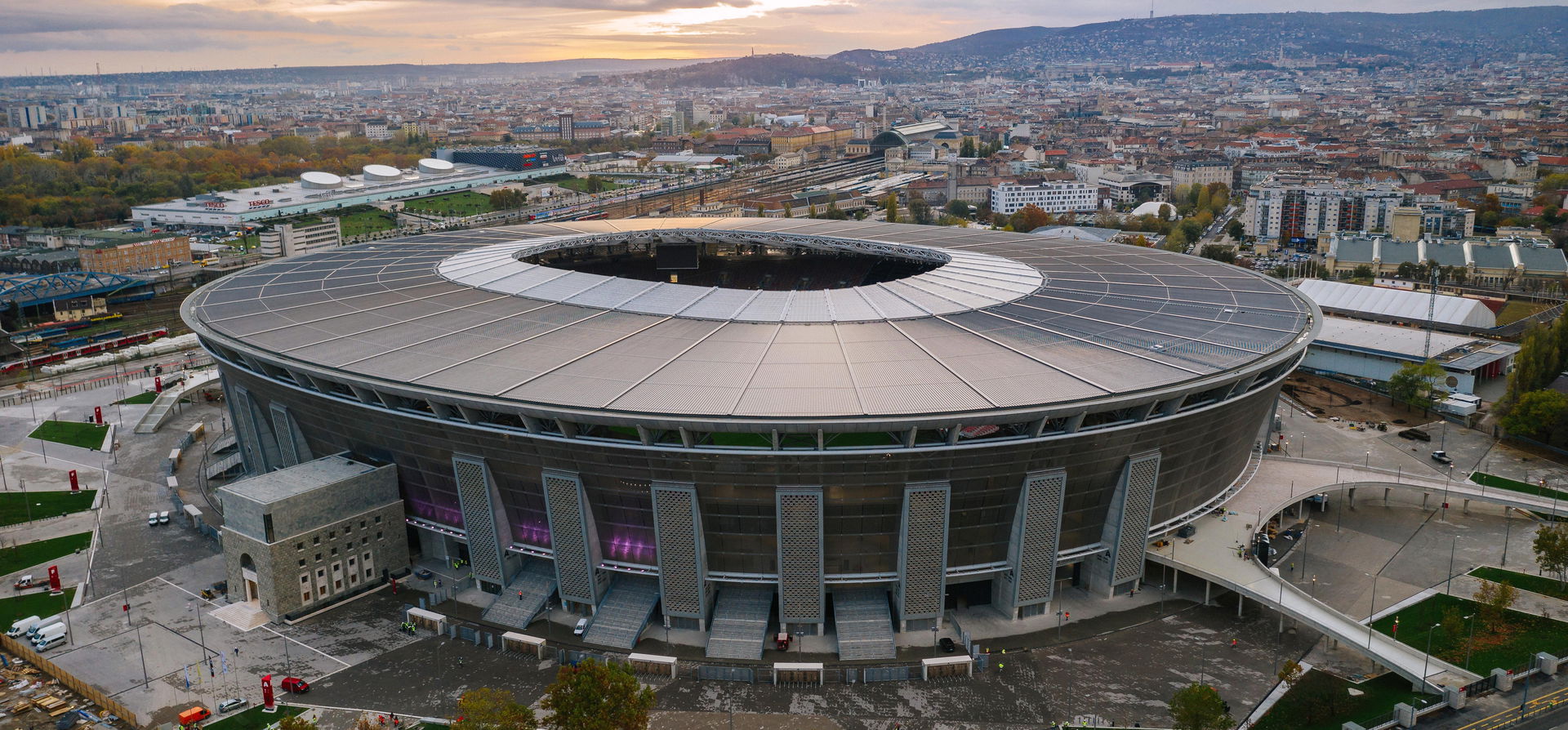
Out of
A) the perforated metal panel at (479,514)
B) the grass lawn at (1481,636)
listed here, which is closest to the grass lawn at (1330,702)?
the grass lawn at (1481,636)

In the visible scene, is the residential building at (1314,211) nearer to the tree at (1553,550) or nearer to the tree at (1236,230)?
the tree at (1236,230)

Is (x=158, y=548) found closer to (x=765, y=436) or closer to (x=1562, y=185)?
(x=765, y=436)

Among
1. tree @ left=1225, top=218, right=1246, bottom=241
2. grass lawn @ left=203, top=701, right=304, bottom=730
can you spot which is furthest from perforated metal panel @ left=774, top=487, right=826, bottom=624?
tree @ left=1225, top=218, right=1246, bottom=241

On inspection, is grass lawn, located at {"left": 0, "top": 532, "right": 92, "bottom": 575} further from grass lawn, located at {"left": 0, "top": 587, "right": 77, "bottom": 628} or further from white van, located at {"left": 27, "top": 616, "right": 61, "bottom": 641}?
white van, located at {"left": 27, "top": 616, "right": 61, "bottom": 641}

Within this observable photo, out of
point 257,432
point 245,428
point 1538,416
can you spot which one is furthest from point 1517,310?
point 245,428

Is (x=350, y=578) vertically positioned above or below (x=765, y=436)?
below

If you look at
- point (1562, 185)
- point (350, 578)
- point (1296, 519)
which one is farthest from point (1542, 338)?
point (1562, 185)
